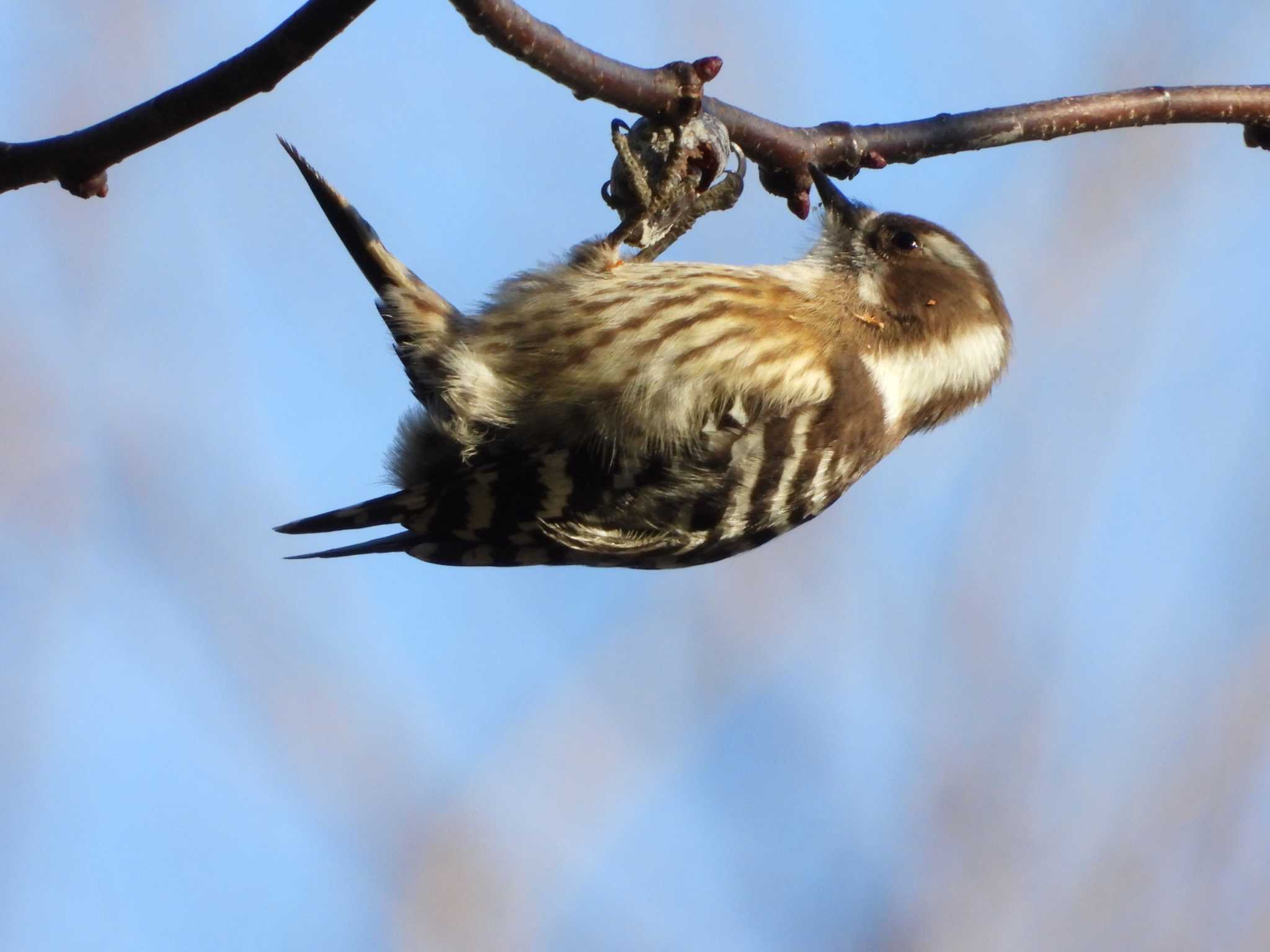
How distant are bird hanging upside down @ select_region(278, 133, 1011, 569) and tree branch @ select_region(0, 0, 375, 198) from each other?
98 centimetres

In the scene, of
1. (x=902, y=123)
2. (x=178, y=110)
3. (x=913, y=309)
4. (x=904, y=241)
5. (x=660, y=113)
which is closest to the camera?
(x=178, y=110)

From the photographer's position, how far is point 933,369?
176 inches

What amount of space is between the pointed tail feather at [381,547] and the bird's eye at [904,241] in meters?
1.89

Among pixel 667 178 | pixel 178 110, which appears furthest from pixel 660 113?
pixel 178 110

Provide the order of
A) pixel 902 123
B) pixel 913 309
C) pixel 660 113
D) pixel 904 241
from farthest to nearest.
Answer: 1. pixel 904 241
2. pixel 913 309
3. pixel 902 123
4. pixel 660 113

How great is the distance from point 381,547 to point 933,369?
1872mm

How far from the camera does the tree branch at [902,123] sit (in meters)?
3.32

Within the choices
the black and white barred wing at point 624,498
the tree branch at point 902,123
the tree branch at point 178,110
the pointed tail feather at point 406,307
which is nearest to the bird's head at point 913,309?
the tree branch at point 902,123

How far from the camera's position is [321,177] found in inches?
149

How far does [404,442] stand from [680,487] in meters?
0.90

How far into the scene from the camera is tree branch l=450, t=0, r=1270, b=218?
3320mm

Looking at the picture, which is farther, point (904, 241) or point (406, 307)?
point (904, 241)

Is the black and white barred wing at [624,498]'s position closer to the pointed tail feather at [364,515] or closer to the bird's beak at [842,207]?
the pointed tail feather at [364,515]

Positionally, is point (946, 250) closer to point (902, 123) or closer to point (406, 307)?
point (902, 123)
